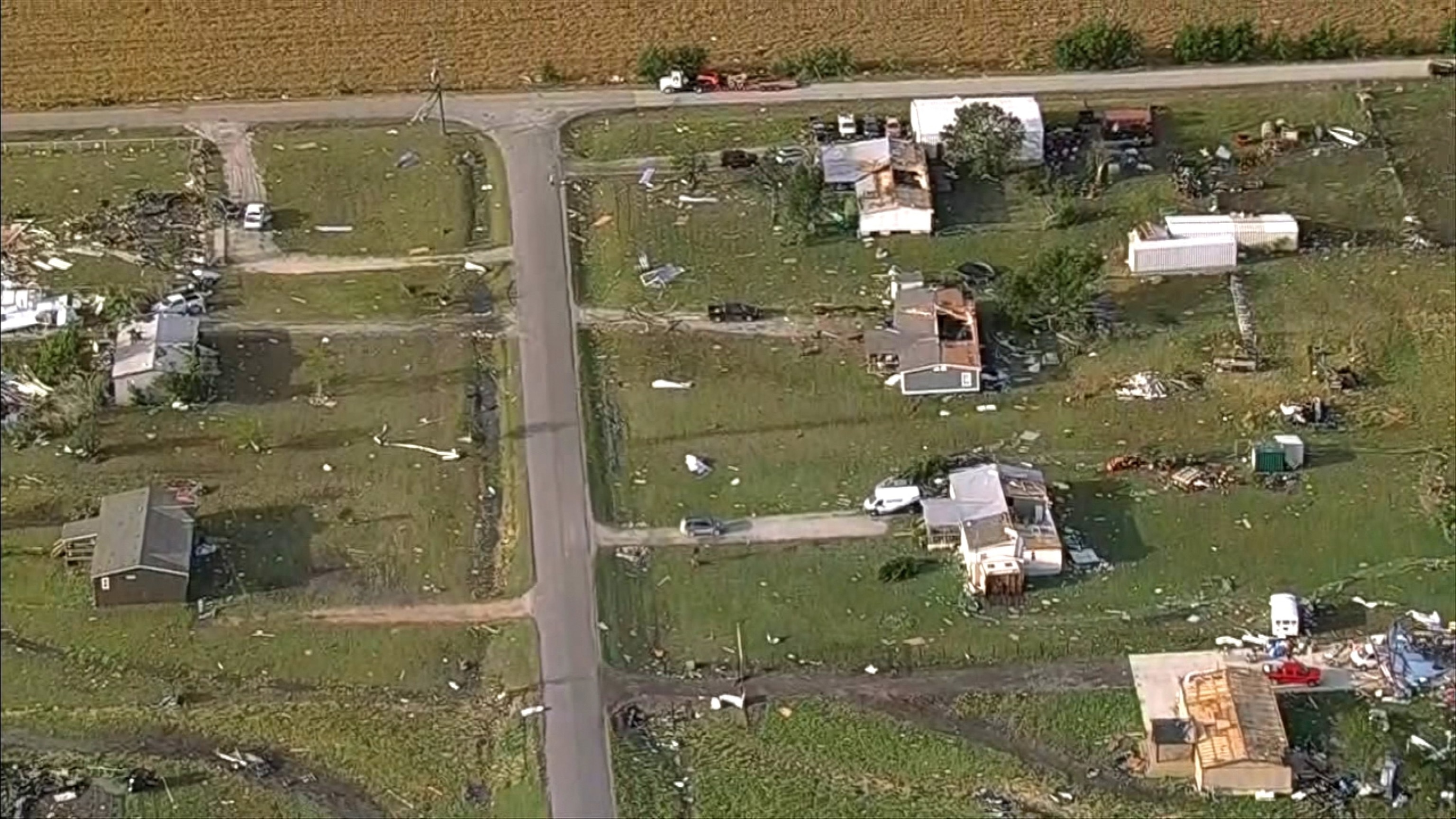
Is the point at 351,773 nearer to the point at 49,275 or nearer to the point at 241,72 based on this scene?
the point at 49,275

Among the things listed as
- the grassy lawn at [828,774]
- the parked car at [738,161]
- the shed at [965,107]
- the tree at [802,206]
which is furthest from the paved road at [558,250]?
the tree at [802,206]

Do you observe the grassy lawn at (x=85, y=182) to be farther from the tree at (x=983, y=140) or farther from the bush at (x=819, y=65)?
the tree at (x=983, y=140)

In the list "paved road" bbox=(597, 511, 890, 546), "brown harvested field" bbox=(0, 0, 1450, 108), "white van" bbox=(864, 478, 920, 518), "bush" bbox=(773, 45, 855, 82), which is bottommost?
"paved road" bbox=(597, 511, 890, 546)

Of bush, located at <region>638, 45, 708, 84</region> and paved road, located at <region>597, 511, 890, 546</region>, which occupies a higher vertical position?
bush, located at <region>638, 45, 708, 84</region>

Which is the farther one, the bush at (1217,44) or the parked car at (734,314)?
the bush at (1217,44)

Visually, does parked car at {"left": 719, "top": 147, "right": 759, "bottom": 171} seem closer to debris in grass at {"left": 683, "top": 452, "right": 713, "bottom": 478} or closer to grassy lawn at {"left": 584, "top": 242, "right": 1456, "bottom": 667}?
grassy lawn at {"left": 584, "top": 242, "right": 1456, "bottom": 667}

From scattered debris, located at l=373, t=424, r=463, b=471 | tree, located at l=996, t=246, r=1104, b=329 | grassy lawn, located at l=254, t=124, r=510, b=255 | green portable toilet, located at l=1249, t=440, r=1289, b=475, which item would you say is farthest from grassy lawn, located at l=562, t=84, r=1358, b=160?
green portable toilet, located at l=1249, t=440, r=1289, b=475

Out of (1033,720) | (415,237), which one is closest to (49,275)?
(415,237)
